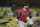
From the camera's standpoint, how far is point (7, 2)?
4.52m

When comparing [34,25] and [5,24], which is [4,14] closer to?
[5,24]

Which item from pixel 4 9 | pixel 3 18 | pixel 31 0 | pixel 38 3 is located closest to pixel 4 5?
pixel 4 9

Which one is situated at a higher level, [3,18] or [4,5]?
[4,5]

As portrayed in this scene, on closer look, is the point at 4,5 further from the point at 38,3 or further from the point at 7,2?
the point at 38,3

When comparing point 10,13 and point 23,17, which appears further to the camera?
point 10,13

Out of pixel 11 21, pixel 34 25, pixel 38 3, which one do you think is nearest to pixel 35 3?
pixel 38 3

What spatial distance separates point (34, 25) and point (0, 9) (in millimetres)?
1597

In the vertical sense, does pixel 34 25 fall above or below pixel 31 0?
below

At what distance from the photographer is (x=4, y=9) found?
4.54m

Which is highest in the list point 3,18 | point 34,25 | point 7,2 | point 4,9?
point 7,2

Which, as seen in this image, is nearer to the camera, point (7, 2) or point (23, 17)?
point (23, 17)

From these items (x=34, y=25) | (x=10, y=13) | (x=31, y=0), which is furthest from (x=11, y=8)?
(x=34, y=25)

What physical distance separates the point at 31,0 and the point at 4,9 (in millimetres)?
1213

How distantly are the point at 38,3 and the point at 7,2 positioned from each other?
1.34 m
